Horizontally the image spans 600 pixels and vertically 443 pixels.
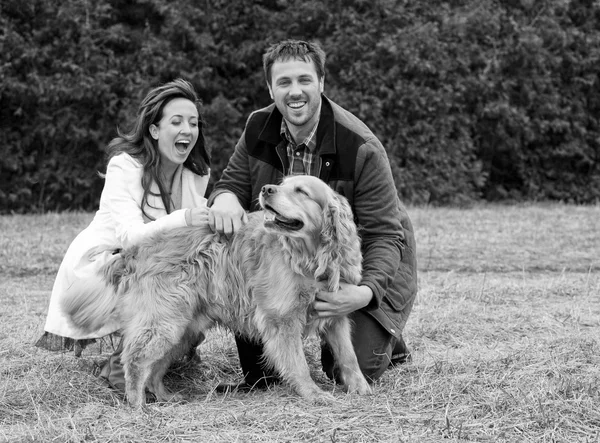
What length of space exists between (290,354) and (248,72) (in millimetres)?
11072

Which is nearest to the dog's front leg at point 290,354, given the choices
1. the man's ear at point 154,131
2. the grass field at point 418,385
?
the grass field at point 418,385

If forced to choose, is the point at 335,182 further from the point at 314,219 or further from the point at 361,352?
the point at 361,352

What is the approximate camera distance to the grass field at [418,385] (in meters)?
3.40

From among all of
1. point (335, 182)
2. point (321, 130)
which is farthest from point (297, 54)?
point (335, 182)

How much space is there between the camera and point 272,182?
4504 millimetres

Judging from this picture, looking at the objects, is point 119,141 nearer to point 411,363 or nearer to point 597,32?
point 411,363

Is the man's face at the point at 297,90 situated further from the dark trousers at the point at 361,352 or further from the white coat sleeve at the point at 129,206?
the dark trousers at the point at 361,352

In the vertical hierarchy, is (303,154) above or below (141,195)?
above

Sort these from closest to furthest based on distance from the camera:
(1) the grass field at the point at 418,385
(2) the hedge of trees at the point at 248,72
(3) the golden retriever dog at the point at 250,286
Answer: (1) the grass field at the point at 418,385 → (3) the golden retriever dog at the point at 250,286 → (2) the hedge of trees at the point at 248,72

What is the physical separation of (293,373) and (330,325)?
352mm

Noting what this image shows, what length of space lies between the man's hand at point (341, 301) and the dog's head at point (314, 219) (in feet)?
0.18

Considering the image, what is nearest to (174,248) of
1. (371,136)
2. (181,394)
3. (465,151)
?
(181,394)

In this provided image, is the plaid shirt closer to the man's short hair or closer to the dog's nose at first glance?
the man's short hair

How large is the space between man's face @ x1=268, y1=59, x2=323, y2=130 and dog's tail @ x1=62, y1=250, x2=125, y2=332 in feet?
3.88
